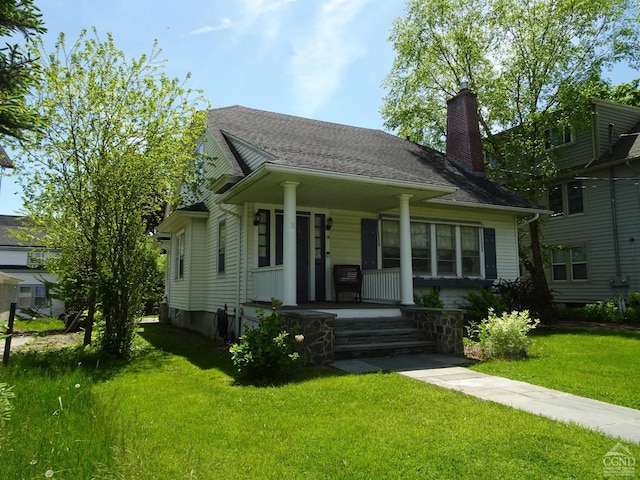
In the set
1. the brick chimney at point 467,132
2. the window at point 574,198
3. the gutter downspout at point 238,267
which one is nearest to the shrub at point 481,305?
the brick chimney at point 467,132

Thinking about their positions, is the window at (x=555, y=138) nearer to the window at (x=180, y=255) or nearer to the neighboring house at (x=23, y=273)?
the window at (x=180, y=255)

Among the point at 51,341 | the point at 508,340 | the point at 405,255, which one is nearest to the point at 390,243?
the point at 405,255

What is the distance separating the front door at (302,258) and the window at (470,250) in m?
4.51

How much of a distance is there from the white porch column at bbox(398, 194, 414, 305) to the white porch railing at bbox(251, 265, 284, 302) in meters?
2.44

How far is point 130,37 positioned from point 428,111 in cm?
1270

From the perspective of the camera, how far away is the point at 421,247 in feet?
38.6

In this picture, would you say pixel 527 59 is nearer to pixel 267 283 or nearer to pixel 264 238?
pixel 264 238

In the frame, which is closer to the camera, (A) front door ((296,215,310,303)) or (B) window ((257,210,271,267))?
(B) window ((257,210,271,267))

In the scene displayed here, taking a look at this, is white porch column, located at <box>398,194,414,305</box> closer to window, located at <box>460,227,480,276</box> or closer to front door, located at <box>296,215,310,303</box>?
front door, located at <box>296,215,310,303</box>

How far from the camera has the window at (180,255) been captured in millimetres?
13398

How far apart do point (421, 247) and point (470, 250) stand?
1.61m

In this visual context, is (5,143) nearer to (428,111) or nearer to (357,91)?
(357,91)

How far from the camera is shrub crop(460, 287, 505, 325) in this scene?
10.9m

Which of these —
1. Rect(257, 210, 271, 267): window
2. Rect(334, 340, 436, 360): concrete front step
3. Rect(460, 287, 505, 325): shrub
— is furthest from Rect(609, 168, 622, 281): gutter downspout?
Rect(257, 210, 271, 267): window
